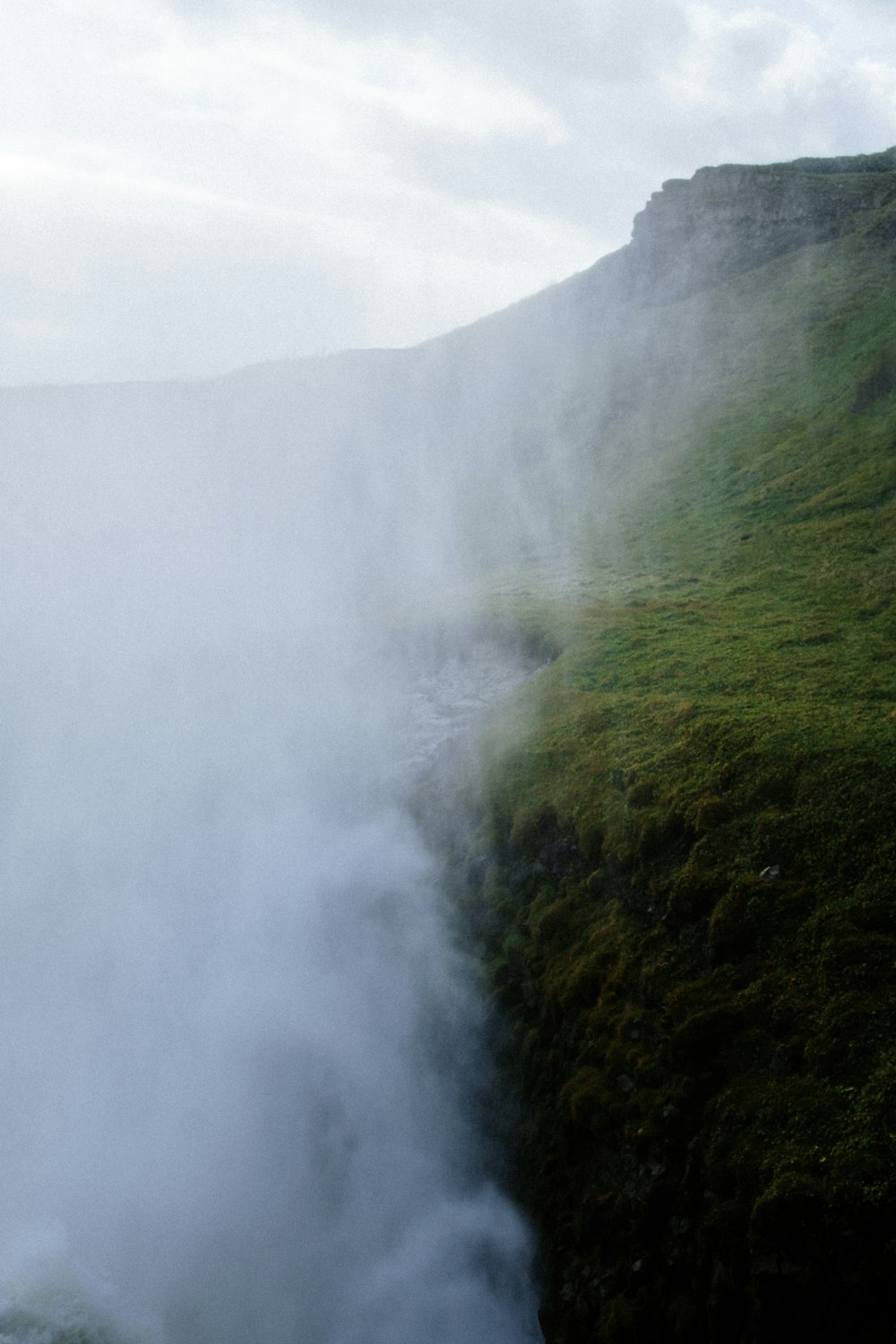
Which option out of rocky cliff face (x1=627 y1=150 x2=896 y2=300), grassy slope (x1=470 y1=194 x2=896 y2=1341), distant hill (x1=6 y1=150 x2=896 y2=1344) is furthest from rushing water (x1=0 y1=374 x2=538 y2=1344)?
rocky cliff face (x1=627 y1=150 x2=896 y2=300)

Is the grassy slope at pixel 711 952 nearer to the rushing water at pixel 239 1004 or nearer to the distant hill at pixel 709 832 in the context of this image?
the distant hill at pixel 709 832

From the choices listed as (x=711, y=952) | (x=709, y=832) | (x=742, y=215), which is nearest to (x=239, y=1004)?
(x=711, y=952)

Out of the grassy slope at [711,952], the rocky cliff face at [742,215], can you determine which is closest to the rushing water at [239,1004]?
the grassy slope at [711,952]

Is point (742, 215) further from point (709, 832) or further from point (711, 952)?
point (711, 952)

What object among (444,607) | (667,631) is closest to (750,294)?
(444,607)

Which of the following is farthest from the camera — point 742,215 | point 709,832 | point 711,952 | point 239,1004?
point 742,215
